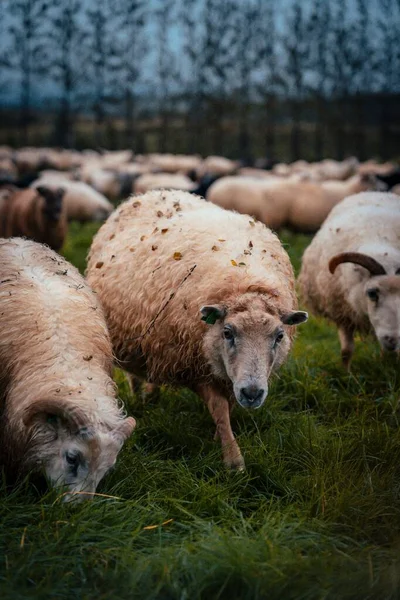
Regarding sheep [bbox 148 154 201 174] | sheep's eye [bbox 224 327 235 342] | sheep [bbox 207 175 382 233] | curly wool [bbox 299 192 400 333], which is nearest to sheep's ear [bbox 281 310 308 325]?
sheep's eye [bbox 224 327 235 342]

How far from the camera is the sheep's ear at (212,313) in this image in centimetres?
404

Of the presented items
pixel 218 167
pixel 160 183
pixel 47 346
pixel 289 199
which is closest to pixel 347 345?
pixel 47 346

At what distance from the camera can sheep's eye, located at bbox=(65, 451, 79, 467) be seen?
3324mm

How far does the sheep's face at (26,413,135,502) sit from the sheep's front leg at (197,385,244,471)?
34.9 inches

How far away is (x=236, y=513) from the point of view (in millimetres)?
3547

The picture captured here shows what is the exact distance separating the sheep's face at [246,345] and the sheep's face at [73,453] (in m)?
0.71

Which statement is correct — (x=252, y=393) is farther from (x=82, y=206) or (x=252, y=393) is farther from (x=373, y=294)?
(x=82, y=206)

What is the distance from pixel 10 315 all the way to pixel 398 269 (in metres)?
2.96

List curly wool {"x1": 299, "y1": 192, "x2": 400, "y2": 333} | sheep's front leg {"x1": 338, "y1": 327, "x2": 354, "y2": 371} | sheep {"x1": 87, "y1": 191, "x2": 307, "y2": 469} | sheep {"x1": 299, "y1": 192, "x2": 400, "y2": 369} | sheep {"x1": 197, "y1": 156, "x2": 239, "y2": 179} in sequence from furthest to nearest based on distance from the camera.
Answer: sheep {"x1": 197, "y1": 156, "x2": 239, "y2": 179} < sheep's front leg {"x1": 338, "y1": 327, "x2": 354, "y2": 371} < curly wool {"x1": 299, "y1": 192, "x2": 400, "y2": 333} < sheep {"x1": 299, "y1": 192, "x2": 400, "y2": 369} < sheep {"x1": 87, "y1": 191, "x2": 307, "y2": 469}

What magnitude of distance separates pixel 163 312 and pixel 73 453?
145 centimetres

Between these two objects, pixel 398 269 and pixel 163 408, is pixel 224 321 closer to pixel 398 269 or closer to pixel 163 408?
pixel 163 408

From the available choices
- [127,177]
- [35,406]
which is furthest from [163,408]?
[127,177]

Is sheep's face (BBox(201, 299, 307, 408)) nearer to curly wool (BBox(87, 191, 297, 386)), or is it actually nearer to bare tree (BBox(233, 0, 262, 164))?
curly wool (BBox(87, 191, 297, 386))

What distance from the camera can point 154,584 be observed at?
2.72m
